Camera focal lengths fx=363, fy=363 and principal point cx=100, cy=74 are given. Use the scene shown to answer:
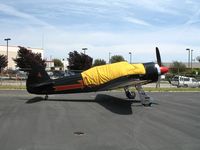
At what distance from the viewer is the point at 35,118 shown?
13.9 meters

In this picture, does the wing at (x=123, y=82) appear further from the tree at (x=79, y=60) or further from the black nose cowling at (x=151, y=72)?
the tree at (x=79, y=60)

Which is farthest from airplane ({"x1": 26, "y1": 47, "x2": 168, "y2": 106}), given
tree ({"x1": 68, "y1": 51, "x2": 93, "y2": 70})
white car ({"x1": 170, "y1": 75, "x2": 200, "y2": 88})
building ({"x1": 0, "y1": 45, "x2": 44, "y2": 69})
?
building ({"x1": 0, "y1": 45, "x2": 44, "y2": 69})

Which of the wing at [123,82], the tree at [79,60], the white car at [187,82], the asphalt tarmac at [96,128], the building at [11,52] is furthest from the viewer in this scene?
the building at [11,52]

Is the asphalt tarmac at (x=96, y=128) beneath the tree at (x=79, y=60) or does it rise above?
beneath

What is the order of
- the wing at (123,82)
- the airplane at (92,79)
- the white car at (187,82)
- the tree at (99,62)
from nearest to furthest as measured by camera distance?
1. the wing at (123,82)
2. the airplane at (92,79)
3. the white car at (187,82)
4. the tree at (99,62)

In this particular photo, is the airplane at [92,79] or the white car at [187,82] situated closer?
the airplane at [92,79]

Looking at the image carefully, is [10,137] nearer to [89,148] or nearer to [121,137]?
[89,148]

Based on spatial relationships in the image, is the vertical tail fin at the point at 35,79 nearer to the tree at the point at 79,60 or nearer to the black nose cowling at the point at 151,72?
the black nose cowling at the point at 151,72

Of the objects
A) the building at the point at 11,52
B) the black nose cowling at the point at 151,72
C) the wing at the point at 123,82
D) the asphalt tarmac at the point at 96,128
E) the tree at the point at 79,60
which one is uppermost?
the building at the point at 11,52

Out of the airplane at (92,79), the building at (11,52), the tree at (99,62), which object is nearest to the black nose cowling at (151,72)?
the airplane at (92,79)

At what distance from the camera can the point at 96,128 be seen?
11945 millimetres

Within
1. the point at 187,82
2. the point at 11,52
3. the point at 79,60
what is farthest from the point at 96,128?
the point at 11,52

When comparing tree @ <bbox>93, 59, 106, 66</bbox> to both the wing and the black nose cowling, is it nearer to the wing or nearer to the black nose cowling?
the black nose cowling

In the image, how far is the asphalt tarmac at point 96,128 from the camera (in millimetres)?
9406
